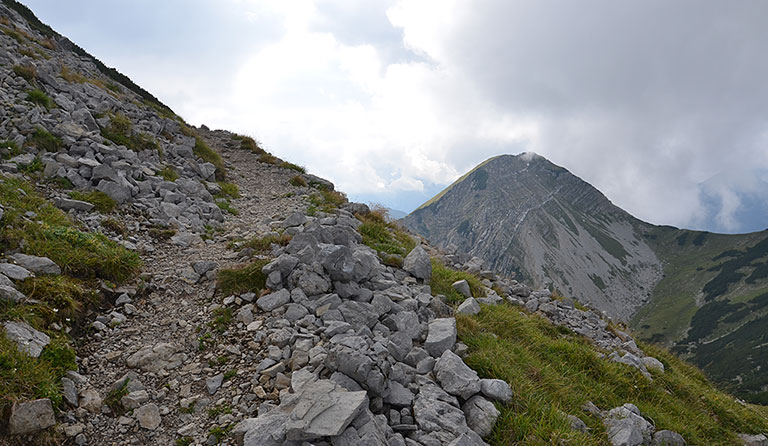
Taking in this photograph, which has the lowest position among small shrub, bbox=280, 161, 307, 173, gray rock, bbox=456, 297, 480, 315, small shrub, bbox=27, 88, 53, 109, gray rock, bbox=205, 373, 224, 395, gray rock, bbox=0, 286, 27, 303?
gray rock, bbox=205, 373, 224, 395

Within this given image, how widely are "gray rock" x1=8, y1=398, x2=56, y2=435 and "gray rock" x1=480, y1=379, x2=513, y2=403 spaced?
5933 millimetres

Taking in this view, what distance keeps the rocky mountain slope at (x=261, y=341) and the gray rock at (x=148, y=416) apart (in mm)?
24

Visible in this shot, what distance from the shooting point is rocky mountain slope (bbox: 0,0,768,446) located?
15.3ft

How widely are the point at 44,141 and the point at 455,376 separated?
1550cm

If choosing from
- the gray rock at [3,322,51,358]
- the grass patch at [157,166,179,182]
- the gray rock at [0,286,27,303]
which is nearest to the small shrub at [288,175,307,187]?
the grass patch at [157,166,179,182]

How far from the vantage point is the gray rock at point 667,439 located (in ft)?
21.3

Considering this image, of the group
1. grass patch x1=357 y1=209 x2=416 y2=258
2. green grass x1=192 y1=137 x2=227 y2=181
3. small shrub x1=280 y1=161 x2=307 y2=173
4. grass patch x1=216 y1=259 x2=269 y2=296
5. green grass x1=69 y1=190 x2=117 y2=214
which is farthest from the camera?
small shrub x1=280 y1=161 x2=307 y2=173

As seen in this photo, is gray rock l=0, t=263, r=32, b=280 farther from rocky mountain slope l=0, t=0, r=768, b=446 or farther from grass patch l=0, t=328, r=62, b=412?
grass patch l=0, t=328, r=62, b=412

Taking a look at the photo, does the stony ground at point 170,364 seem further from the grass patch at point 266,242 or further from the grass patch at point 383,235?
the grass patch at point 383,235

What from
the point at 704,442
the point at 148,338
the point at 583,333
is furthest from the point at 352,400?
the point at 583,333

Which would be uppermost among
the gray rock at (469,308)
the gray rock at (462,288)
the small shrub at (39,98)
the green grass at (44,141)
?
the small shrub at (39,98)

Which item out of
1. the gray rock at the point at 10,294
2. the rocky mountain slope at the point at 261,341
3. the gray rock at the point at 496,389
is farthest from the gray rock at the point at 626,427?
the gray rock at the point at 10,294

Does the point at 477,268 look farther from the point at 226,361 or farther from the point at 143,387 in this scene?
the point at 143,387

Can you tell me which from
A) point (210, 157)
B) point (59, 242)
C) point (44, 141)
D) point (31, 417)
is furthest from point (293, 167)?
point (31, 417)
